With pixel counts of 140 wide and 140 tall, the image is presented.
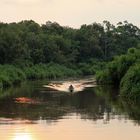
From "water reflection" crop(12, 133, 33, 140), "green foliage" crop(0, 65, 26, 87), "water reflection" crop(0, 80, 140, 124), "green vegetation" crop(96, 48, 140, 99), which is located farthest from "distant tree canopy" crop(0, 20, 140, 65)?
"water reflection" crop(12, 133, 33, 140)

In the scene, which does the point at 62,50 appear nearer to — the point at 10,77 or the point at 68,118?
the point at 10,77

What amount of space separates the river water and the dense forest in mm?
7049

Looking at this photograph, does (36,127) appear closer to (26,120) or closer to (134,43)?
(26,120)

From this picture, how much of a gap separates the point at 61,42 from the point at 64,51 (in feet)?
7.69

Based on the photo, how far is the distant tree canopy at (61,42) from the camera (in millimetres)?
100062

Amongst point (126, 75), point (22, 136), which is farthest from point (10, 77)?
point (22, 136)

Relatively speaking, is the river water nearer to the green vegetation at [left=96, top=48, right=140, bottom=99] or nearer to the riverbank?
the green vegetation at [left=96, top=48, right=140, bottom=99]

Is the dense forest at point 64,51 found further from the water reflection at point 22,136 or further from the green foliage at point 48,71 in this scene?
the water reflection at point 22,136

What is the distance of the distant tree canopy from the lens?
100 metres

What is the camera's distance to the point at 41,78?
99.3 meters

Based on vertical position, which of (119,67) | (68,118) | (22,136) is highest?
(119,67)

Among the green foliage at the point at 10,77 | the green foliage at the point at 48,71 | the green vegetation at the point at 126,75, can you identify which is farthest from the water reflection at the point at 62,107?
the green foliage at the point at 48,71

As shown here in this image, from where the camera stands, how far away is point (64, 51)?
13325cm

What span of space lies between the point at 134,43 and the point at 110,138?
132224 millimetres
